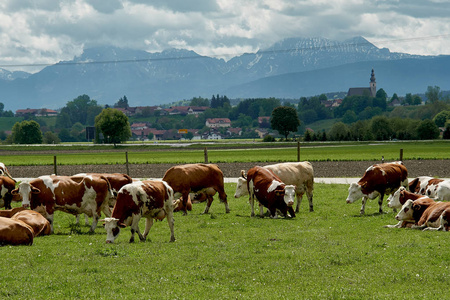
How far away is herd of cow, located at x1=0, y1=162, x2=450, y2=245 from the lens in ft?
56.6

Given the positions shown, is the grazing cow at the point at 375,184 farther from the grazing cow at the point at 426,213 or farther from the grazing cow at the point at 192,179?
the grazing cow at the point at 192,179

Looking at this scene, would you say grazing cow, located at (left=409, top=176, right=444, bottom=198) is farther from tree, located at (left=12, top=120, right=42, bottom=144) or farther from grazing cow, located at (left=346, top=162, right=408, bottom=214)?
tree, located at (left=12, top=120, right=42, bottom=144)

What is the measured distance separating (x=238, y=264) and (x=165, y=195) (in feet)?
15.5

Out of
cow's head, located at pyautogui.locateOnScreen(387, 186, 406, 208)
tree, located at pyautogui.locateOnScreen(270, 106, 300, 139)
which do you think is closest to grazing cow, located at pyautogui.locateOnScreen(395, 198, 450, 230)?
cow's head, located at pyautogui.locateOnScreen(387, 186, 406, 208)

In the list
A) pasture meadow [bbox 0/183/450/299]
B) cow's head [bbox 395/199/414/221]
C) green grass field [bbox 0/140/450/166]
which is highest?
cow's head [bbox 395/199/414/221]

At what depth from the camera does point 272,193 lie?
22.4m

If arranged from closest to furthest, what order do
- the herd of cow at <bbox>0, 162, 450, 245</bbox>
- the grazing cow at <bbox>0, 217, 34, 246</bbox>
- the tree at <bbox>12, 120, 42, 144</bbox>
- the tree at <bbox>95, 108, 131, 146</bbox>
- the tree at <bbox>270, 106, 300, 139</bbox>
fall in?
the grazing cow at <bbox>0, 217, 34, 246</bbox> < the herd of cow at <bbox>0, 162, 450, 245</bbox> < the tree at <bbox>95, 108, 131, 146</bbox> < the tree at <bbox>270, 106, 300, 139</bbox> < the tree at <bbox>12, 120, 42, 144</bbox>

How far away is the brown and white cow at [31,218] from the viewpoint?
1825cm

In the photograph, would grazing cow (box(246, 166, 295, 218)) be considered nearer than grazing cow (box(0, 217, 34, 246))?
No

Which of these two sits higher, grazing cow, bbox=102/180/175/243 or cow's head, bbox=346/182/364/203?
grazing cow, bbox=102/180/175/243

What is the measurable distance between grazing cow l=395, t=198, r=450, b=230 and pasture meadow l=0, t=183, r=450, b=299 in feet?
2.29

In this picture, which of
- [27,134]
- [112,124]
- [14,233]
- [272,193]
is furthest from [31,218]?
[27,134]

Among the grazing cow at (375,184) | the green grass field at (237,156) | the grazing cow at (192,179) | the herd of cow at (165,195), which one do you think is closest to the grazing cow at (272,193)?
the herd of cow at (165,195)

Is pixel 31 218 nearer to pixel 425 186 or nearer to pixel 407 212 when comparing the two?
pixel 407 212
